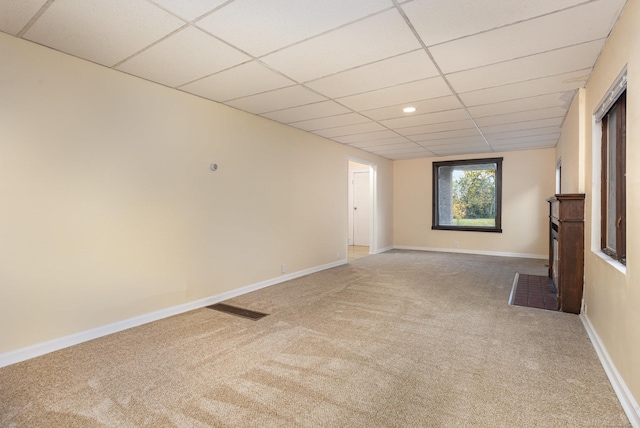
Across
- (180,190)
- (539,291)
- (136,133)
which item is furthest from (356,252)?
(136,133)

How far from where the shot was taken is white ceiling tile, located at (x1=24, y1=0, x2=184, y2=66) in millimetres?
2021

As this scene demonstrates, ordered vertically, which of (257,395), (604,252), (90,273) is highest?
(604,252)

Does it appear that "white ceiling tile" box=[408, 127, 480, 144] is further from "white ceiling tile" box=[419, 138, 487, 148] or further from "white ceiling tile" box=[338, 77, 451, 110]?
"white ceiling tile" box=[338, 77, 451, 110]

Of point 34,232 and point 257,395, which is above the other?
point 34,232

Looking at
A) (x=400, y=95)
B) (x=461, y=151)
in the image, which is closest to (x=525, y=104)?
(x=400, y=95)

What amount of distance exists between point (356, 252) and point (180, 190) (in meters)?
5.14

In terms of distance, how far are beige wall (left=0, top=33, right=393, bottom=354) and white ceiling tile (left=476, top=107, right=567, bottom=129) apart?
2.98 meters

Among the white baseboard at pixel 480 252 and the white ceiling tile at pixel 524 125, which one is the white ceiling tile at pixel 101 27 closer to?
the white ceiling tile at pixel 524 125

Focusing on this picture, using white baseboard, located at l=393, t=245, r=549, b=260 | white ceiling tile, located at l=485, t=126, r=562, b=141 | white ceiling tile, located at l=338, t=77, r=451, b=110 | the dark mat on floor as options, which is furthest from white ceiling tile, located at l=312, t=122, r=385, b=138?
white baseboard, located at l=393, t=245, r=549, b=260

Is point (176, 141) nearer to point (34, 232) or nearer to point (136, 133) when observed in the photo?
point (136, 133)

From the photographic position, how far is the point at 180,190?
11.5ft

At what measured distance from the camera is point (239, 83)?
325 centimetres

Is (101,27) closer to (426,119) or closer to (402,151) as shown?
(426,119)

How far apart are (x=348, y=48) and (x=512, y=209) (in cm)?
622
